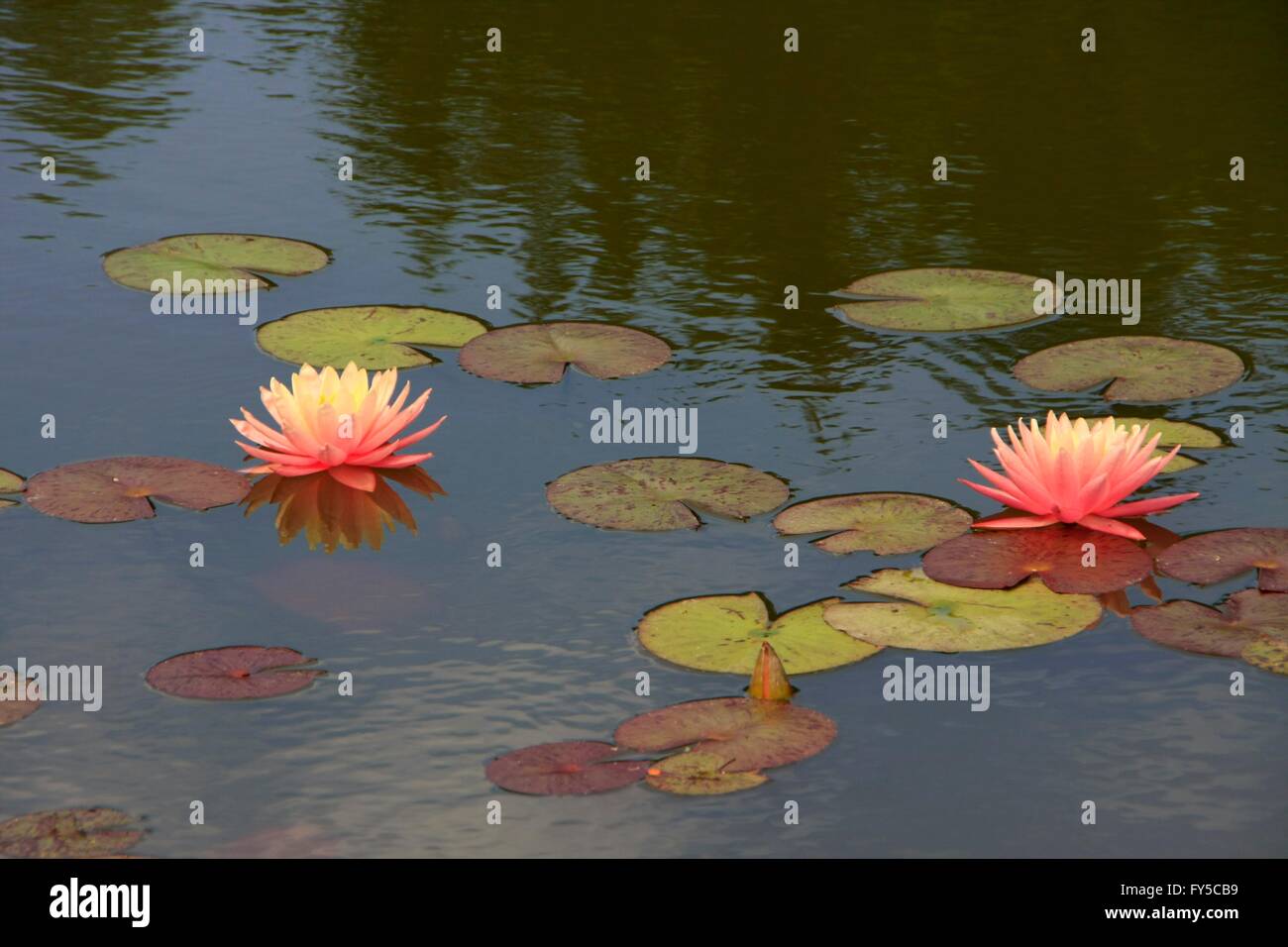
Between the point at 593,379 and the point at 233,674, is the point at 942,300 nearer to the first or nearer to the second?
the point at 593,379

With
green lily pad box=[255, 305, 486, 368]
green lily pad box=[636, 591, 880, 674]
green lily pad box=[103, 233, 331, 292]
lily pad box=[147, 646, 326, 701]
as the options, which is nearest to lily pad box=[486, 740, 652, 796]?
green lily pad box=[636, 591, 880, 674]

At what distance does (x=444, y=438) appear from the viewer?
4.55m

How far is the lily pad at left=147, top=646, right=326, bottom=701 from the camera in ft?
11.2

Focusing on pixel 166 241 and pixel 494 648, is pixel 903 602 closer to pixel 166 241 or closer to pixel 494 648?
pixel 494 648

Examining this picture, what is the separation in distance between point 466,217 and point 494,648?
273 cm

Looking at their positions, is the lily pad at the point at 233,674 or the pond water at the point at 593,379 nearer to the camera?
the pond water at the point at 593,379

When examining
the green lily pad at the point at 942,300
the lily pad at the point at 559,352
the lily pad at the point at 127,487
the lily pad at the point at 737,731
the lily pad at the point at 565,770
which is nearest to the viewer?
the lily pad at the point at 565,770

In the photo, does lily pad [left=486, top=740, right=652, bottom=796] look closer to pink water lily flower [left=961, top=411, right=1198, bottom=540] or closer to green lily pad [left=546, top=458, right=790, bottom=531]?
green lily pad [left=546, top=458, right=790, bottom=531]

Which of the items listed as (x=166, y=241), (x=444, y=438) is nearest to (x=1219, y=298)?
(x=444, y=438)

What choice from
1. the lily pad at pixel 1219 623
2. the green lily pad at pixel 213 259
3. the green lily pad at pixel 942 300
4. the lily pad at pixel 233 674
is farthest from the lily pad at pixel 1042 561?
the green lily pad at pixel 213 259

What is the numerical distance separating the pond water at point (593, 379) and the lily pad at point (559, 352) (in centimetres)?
6

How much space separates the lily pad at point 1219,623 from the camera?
359 cm

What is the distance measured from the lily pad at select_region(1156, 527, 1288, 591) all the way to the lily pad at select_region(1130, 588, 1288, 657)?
69 mm

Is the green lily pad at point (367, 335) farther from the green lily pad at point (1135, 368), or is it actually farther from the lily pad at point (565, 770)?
the lily pad at point (565, 770)
